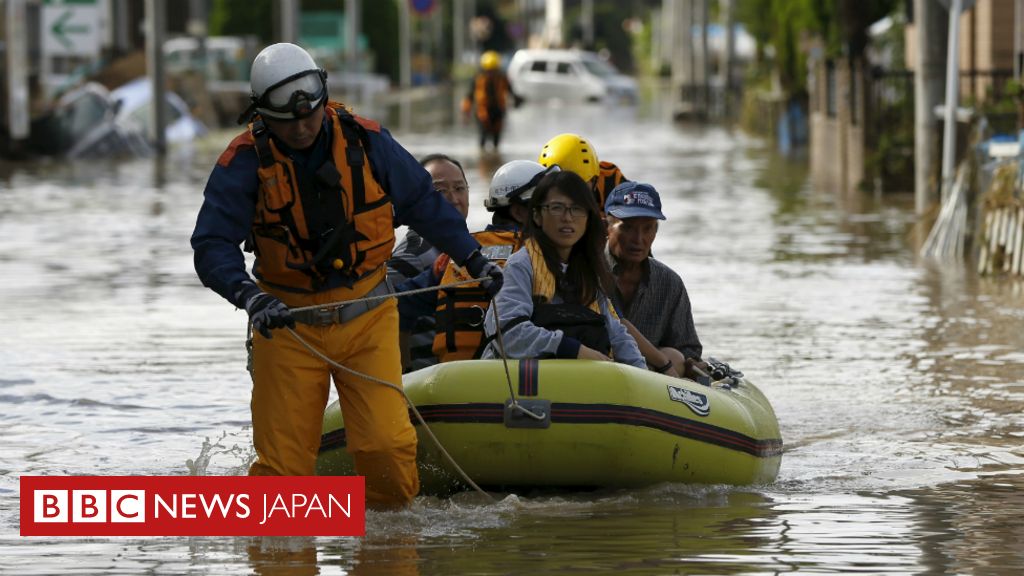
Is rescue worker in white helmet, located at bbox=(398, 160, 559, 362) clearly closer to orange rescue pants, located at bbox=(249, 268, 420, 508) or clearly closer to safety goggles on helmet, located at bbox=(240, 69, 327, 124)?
orange rescue pants, located at bbox=(249, 268, 420, 508)

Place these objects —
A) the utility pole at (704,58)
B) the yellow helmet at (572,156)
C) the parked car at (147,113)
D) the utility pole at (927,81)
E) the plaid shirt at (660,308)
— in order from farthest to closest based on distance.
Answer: the utility pole at (704,58)
the parked car at (147,113)
the utility pole at (927,81)
the yellow helmet at (572,156)
the plaid shirt at (660,308)

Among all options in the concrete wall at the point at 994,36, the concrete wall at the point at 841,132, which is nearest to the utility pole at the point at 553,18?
the concrete wall at the point at 841,132

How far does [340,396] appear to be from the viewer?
7.66 meters

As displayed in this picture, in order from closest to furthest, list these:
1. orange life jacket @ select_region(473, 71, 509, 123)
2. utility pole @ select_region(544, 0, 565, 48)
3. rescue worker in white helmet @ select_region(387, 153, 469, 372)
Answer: rescue worker in white helmet @ select_region(387, 153, 469, 372) → orange life jacket @ select_region(473, 71, 509, 123) → utility pole @ select_region(544, 0, 565, 48)

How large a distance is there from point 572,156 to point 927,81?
11198mm

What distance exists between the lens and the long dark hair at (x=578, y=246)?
8.07 m

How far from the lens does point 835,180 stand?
88.7 feet

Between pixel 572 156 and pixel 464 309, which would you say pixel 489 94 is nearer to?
pixel 572 156

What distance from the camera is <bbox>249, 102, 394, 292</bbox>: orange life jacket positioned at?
7285 mm

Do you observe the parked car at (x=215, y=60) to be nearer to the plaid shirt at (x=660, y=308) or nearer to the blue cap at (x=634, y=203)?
the plaid shirt at (x=660, y=308)

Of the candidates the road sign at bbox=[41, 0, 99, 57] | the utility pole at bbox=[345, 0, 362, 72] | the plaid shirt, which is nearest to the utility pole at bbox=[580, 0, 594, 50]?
the utility pole at bbox=[345, 0, 362, 72]

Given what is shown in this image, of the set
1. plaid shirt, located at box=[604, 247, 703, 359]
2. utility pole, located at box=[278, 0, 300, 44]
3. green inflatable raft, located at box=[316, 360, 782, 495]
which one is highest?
utility pole, located at box=[278, 0, 300, 44]

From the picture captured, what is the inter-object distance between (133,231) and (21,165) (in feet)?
40.0

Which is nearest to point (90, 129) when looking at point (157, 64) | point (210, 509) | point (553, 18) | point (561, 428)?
point (157, 64)
